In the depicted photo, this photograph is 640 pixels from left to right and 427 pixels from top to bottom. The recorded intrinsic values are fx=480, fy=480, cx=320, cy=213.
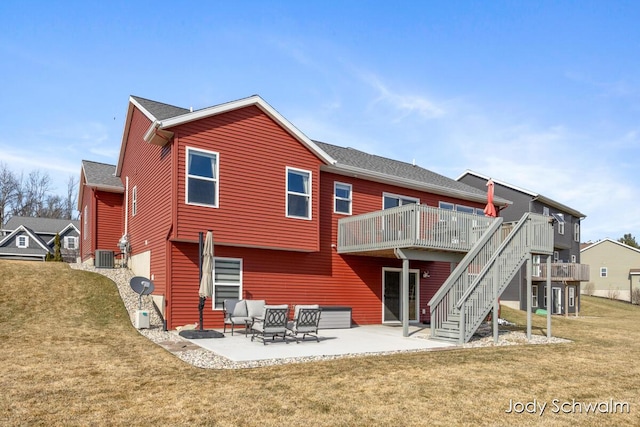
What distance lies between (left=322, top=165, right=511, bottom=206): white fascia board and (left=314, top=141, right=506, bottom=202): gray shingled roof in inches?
5.4

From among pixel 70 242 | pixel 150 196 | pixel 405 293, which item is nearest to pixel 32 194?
pixel 70 242

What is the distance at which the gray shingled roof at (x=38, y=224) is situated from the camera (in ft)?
154

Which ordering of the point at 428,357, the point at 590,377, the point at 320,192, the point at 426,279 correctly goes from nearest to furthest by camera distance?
the point at 590,377, the point at 428,357, the point at 320,192, the point at 426,279

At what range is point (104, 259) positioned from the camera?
1850cm

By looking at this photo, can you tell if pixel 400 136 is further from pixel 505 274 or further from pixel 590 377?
pixel 590 377

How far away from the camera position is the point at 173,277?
44.2ft

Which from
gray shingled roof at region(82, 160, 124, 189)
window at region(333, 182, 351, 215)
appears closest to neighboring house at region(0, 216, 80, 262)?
gray shingled roof at region(82, 160, 124, 189)

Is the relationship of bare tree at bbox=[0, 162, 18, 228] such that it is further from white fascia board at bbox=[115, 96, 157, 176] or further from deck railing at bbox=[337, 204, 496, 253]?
deck railing at bbox=[337, 204, 496, 253]

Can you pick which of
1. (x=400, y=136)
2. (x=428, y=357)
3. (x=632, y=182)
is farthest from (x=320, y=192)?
(x=632, y=182)

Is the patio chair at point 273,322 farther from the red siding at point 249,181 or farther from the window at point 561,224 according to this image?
the window at point 561,224

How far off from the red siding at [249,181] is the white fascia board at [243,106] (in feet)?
0.52

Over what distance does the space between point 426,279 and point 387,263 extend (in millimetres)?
2469

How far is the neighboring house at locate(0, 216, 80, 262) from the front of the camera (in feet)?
136

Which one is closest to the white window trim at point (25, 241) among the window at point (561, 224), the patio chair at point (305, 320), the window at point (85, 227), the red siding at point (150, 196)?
the window at point (85, 227)
